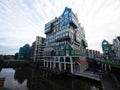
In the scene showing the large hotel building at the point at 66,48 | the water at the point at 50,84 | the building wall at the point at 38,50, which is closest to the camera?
the water at the point at 50,84

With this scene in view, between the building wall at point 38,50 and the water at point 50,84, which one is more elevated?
the building wall at point 38,50

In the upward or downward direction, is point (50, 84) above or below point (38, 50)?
Answer: below

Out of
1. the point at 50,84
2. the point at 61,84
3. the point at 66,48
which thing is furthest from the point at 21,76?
the point at 66,48

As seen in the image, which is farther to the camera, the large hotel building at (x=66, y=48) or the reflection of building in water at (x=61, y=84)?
the large hotel building at (x=66, y=48)

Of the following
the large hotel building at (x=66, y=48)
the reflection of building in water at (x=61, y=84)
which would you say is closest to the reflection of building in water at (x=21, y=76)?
the reflection of building in water at (x=61, y=84)

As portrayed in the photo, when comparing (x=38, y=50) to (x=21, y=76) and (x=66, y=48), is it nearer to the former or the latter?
(x=66, y=48)

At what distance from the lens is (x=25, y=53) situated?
3826 inches

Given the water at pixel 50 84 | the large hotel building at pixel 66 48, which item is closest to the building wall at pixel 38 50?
the large hotel building at pixel 66 48

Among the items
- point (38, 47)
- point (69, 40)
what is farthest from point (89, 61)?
point (38, 47)

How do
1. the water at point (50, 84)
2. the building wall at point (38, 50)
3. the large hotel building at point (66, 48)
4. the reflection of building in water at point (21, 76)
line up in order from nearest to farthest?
1. the water at point (50, 84)
2. the reflection of building in water at point (21, 76)
3. the large hotel building at point (66, 48)
4. the building wall at point (38, 50)

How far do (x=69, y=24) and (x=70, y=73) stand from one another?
24.3m

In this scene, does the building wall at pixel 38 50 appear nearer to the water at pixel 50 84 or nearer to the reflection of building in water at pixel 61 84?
the water at pixel 50 84

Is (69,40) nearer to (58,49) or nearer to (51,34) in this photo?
(58,49)

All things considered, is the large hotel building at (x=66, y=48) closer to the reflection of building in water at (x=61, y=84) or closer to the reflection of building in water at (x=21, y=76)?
the reflection of building in water at (x=61, y=84)
